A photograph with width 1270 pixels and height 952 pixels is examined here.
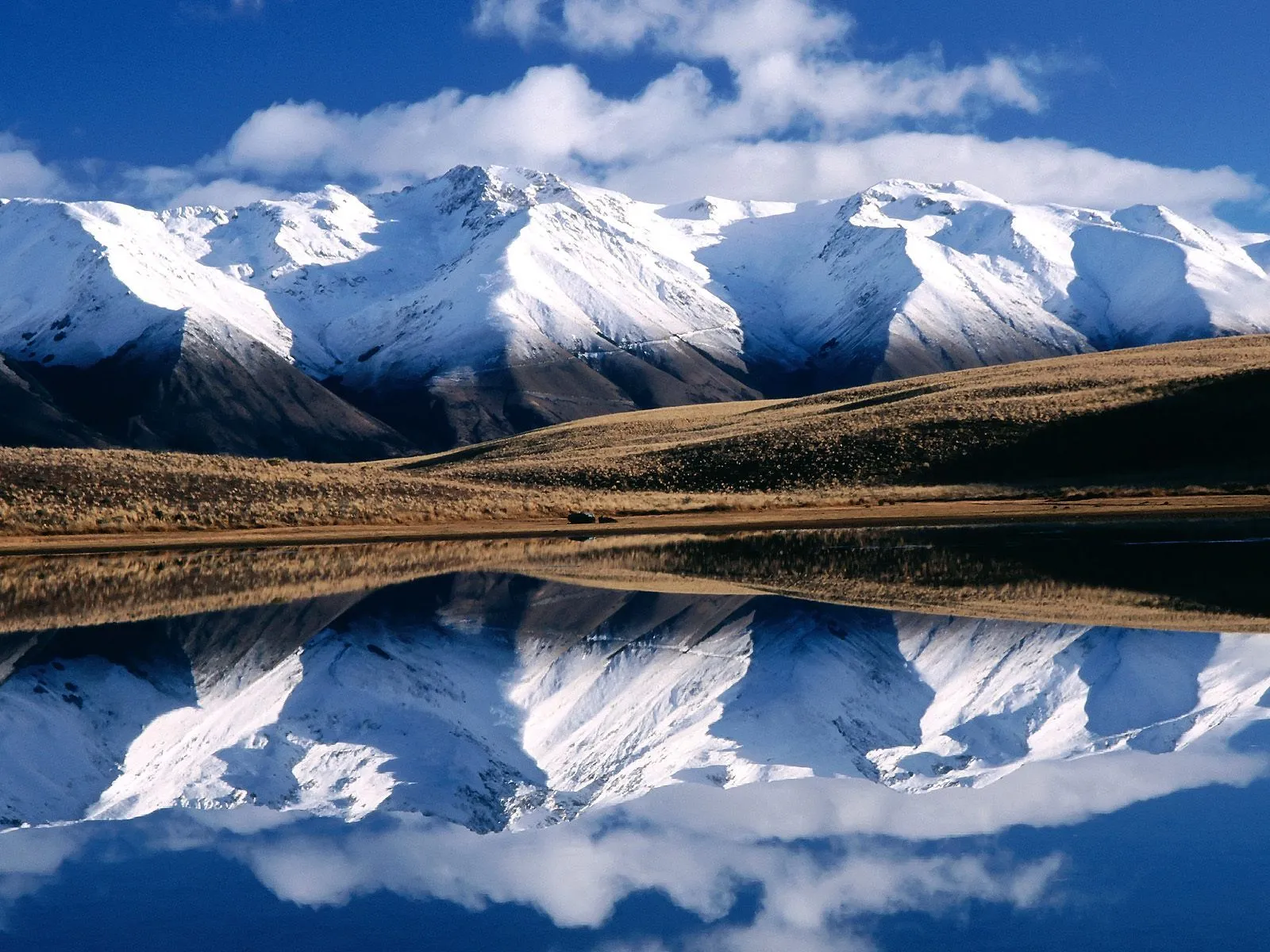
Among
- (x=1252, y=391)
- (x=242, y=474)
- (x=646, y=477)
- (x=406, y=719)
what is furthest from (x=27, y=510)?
(x=1252, y=391)

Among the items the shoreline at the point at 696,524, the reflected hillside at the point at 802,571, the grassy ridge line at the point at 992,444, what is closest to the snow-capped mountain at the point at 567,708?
the reflected hillside at the point at 802,571

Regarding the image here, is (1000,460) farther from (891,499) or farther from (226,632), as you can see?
(226,632)

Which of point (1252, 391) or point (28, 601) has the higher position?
point (1252, 391)

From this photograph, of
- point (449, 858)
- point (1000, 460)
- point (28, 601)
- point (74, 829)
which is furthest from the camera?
point (1000, 460)

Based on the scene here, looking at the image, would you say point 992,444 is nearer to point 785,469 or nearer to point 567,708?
point 785,469

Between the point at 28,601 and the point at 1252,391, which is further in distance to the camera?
the point at 1252,391

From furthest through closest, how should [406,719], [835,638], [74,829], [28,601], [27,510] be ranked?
[27,510] → [28,601] → [835,638] → [406,719] → [74,829]
